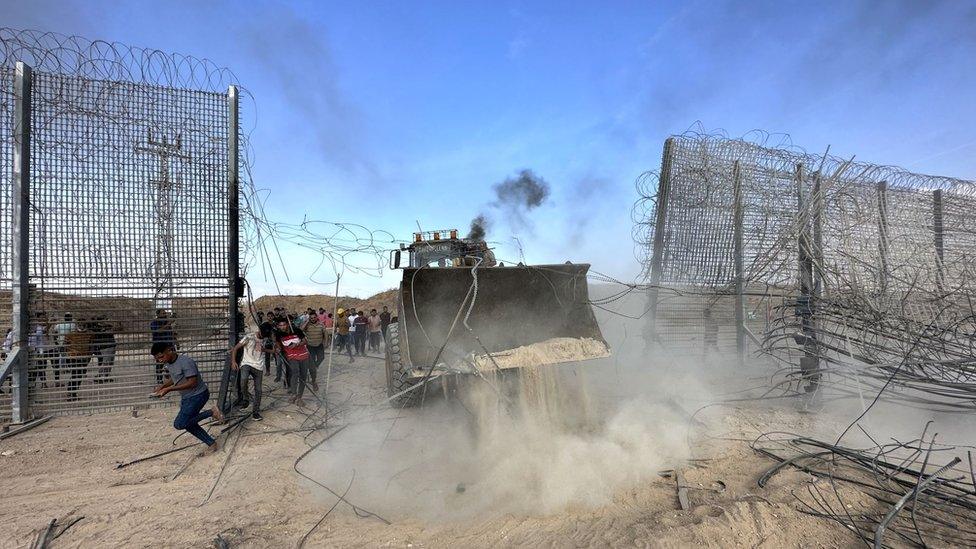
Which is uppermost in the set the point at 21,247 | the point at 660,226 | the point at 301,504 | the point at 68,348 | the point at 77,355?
the point at 660,226

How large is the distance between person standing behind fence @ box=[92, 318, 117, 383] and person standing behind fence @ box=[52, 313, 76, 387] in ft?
1.00

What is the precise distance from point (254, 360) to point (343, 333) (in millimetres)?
7307

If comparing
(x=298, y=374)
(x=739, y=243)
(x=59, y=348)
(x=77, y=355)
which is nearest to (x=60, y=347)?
(x=59, y=348)

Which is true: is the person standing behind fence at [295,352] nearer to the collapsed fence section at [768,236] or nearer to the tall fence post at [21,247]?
the tall fence post at [21,247]

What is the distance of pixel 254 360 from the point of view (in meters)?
6.79

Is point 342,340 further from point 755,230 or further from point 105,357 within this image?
point 755,230

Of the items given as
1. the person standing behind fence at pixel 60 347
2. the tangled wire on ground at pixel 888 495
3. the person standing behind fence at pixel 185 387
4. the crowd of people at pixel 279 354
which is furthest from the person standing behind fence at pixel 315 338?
the tangled wire on ground at pixel 888 495

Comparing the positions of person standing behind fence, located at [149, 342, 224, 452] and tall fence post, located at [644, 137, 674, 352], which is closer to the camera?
person standing behind fence, located at [149, 342, 224, 452]

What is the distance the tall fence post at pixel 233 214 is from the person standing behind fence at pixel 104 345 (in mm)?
1568

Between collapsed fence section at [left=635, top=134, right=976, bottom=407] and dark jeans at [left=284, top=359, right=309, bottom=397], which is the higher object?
collapsed fence section at [left=635, top=134, right=976, bottom=407]

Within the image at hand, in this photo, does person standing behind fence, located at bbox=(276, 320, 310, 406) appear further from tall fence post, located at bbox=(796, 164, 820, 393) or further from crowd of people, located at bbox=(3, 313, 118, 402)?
tall fence post, located at bbox=(796, 164, 820, 393)

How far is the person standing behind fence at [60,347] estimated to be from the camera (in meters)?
6.59

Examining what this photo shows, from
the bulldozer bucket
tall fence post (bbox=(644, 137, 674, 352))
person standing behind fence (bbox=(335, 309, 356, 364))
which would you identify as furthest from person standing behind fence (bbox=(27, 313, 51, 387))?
tall fence post (bbox=(644, 137, 674, 352))

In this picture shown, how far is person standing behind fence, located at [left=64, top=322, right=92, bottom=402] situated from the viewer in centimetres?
666
